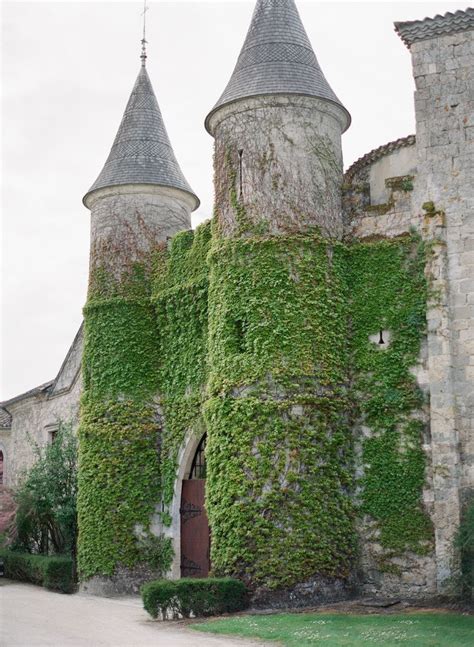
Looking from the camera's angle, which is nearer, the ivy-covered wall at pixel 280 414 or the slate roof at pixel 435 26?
the ivy-covered wall at pixel 280 414

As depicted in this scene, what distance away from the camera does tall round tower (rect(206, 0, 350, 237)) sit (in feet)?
54.6

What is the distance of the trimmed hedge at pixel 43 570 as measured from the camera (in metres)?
20.0

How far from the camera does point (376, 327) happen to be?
16125 millimetres

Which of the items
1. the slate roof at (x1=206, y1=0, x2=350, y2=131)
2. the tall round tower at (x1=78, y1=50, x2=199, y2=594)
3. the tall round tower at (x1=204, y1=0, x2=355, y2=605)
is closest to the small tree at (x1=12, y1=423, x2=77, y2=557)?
the tall round tower at (x1=78, y1=50, x2=199, y2=594)

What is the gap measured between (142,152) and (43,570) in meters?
10.0

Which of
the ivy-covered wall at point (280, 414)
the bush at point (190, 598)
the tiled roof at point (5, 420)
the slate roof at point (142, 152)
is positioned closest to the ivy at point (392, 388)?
the ivy-covered wall at point (280, 414)

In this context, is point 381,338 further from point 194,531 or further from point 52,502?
point 52,502

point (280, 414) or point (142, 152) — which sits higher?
point (142, 152)

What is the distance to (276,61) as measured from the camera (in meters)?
17.5

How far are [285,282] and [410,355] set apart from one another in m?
2.56

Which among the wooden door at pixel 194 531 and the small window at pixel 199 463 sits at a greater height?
the small window at pixel 199 463

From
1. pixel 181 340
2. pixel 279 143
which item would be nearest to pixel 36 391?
pixel 181 340

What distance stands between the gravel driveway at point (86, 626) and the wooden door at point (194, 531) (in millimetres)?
1291

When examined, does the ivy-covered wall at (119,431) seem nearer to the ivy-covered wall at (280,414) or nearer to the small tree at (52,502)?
the small tree at (52,502)
